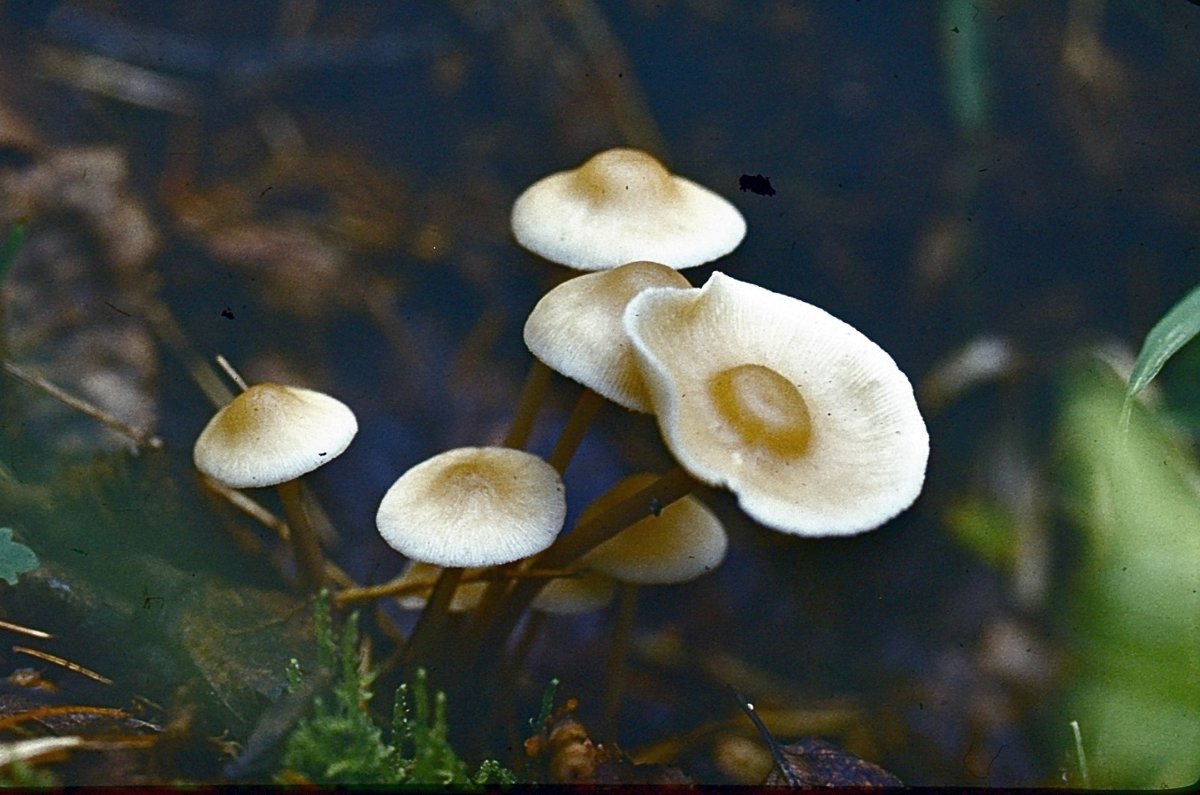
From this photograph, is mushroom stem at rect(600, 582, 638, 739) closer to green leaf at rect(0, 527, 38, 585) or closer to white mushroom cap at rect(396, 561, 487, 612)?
white mushroom cap at rect(396, 561, 487, 612)

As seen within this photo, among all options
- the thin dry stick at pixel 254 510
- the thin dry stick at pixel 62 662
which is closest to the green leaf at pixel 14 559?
the thin dry stick at pixel 62 662

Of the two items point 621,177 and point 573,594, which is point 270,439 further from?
point 621,177

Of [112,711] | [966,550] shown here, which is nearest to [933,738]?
[966,550]

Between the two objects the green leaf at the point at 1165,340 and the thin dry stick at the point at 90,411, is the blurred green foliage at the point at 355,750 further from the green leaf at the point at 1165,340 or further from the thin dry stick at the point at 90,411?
the green leaf at the point at 1165,340

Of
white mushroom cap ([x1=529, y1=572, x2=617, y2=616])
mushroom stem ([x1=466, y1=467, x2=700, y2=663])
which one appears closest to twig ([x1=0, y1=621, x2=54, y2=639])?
mushroom stem ([x1=466, y1=467, x2=700, y2=663])

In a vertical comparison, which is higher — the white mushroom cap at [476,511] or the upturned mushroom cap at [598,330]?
the upturned mushroom cap at [598,330]

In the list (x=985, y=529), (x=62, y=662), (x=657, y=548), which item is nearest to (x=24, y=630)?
(x=62, y=662)
